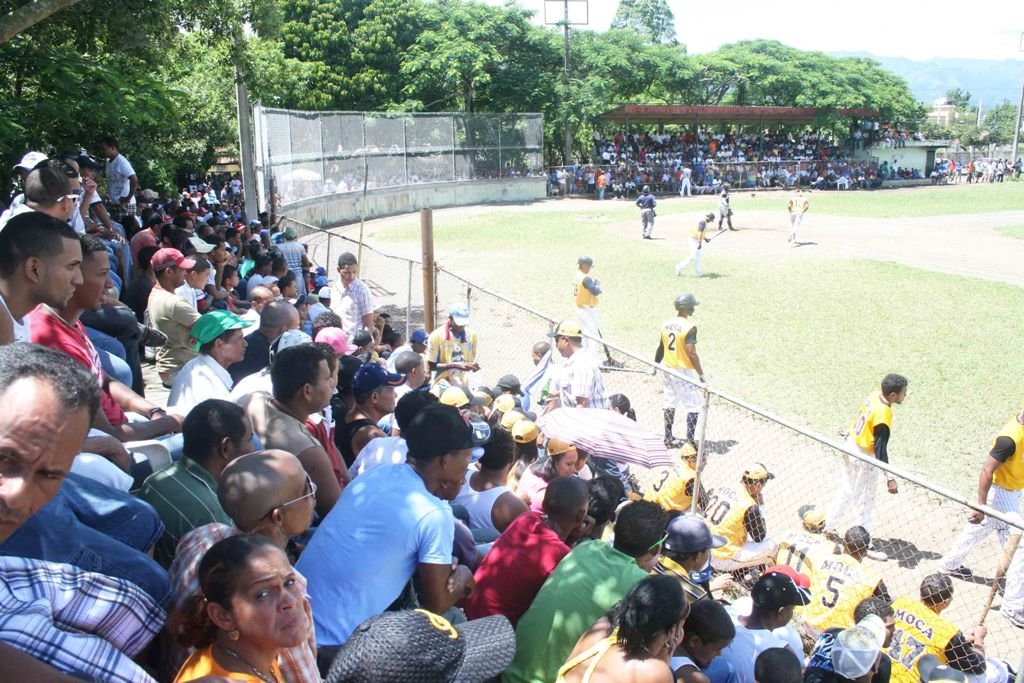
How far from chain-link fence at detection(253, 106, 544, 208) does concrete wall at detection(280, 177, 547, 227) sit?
1.05ft

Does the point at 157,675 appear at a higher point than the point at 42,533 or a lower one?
lower

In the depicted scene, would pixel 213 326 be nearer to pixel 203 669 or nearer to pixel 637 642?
pixel 203 669

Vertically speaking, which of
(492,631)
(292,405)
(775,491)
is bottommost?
(775,491)

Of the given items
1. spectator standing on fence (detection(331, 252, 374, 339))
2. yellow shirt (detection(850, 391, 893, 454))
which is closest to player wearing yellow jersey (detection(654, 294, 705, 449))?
yellow shirt (detection(850, 391, 893, 454))

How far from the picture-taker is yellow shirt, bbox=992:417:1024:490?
660 cm

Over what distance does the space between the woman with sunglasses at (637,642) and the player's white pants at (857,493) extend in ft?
15.2

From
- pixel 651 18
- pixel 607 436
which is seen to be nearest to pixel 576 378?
pixel 607 436

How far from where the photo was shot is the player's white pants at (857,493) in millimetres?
7062

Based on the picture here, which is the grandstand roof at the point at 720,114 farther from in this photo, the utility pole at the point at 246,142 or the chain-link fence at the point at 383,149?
the utility pole at the point at 246,142

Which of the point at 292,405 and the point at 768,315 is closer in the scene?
the point at 292,405

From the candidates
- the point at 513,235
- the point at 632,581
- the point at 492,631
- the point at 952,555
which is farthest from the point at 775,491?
the point at 513,235

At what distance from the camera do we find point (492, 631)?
2.81 m

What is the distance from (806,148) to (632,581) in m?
56.1

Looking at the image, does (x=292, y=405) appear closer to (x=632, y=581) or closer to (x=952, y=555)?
(x=632, y=581)
